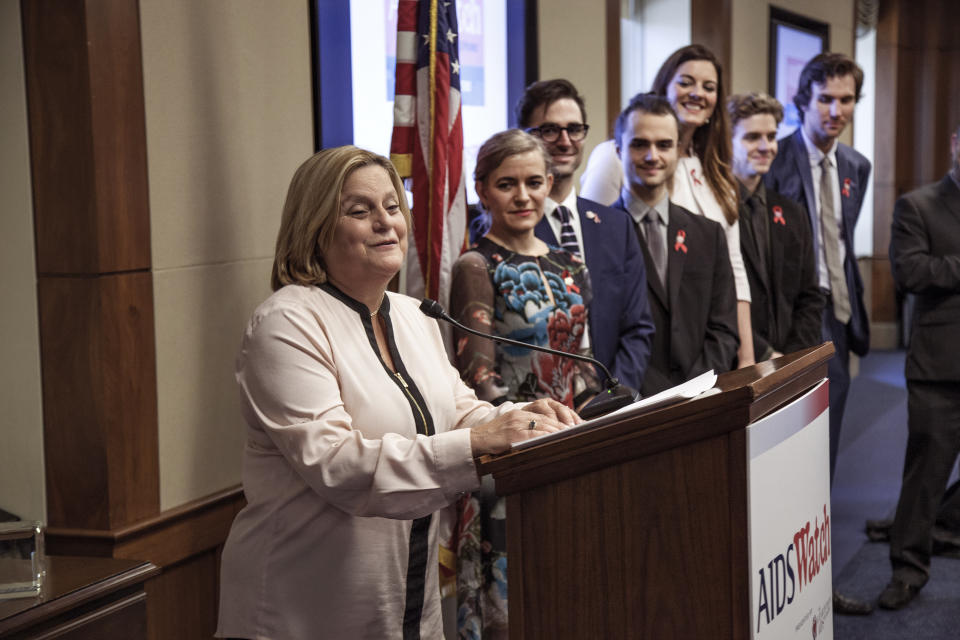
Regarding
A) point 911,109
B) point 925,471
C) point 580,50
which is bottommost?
point 925,471

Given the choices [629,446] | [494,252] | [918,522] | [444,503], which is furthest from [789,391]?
[918,522]

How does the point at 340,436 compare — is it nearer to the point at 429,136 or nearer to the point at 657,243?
the point at 429,136

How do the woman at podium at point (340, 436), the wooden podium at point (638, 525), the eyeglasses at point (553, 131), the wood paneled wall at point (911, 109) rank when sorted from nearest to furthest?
the wooden podium at point (638, 525)
the woman at podium at point (340, 436)
the eyeglasses at point (553, 131)
the wood paneled wall at point (911, 109)

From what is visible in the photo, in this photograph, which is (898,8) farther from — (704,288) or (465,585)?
(465,585)

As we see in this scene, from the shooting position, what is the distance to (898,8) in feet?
29.5

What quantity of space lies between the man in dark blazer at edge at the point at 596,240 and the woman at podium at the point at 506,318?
0.21m

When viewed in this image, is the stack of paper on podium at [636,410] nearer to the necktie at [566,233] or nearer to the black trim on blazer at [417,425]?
the black trim on blazer at [417,425]

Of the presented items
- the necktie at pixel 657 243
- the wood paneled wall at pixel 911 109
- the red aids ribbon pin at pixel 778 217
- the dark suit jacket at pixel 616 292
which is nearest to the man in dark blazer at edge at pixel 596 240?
the dark suit jacket at pixel 616 292

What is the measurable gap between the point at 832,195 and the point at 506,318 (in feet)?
7.59

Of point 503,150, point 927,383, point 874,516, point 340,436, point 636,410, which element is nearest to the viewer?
point 636,410

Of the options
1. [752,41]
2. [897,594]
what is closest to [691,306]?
[897,594]

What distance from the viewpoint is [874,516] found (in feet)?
15.0

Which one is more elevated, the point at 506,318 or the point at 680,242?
the point at 680,242

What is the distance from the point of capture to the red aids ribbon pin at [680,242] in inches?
125
